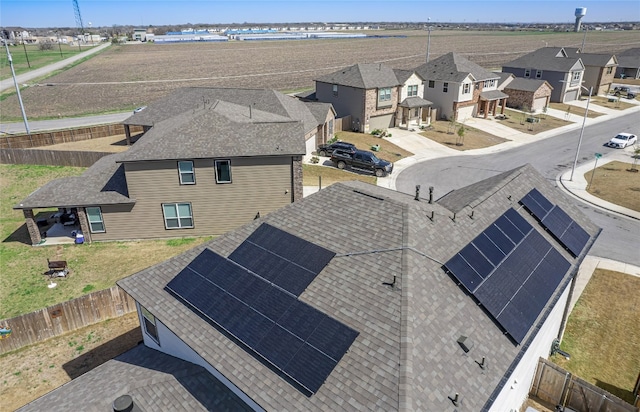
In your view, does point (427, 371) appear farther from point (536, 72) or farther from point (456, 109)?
point (536, 72)

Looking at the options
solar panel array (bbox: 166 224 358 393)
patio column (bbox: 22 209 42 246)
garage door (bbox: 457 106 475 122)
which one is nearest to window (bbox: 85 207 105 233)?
patio column (bbox: 22 209 42 246)

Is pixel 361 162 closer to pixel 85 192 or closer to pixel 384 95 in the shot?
pixel 384 95

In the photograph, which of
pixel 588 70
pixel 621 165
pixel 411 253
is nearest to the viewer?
pixel 411 253

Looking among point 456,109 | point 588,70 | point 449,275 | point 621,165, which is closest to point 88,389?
point 449,275

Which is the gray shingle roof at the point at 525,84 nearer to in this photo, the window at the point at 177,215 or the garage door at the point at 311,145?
the garage door at the point at 311,145

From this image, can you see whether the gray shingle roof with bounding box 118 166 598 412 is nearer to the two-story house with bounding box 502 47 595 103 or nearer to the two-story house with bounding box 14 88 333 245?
the two-story house with bounding box 14 88 333 245

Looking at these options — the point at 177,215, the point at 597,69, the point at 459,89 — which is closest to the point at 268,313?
the point at 177,215
